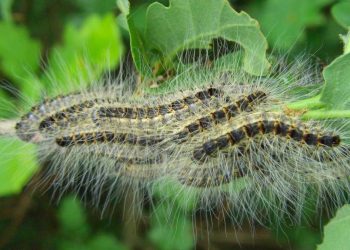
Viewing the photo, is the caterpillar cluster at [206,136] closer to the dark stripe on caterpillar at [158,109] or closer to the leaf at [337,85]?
the dark stripe on caterpillar at [158,109]

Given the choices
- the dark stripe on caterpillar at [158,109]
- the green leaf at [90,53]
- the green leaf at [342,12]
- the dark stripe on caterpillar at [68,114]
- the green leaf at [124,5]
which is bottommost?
the dark stripe on caterpillar at [158,109]

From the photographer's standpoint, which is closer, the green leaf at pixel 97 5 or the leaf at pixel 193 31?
the leaf at pixel 193 31

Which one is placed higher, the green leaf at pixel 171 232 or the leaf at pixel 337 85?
the green leaf at pixel 171 232

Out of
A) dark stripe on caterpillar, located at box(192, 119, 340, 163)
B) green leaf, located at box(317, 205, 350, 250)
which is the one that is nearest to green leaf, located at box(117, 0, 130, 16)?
dark stripe on caterpillar, located at box(192, 119, 340, 163)

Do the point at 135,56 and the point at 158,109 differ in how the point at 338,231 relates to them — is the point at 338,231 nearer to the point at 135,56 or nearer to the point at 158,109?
the point at 158,109

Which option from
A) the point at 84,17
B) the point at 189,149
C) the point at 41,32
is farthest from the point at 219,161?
the point at 41,32

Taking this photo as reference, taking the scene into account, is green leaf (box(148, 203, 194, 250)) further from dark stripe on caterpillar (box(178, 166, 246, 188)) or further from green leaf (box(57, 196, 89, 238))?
dark stripe on caterpillar (box(178, 166, 246, 188))

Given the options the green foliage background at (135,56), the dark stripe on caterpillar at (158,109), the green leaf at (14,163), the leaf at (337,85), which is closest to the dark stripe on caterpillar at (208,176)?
the dark stripe on caterpillar at (158,109)

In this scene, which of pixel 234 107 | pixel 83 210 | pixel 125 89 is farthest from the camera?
pixel 83 210

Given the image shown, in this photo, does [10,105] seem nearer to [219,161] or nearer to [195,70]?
[195,70]
